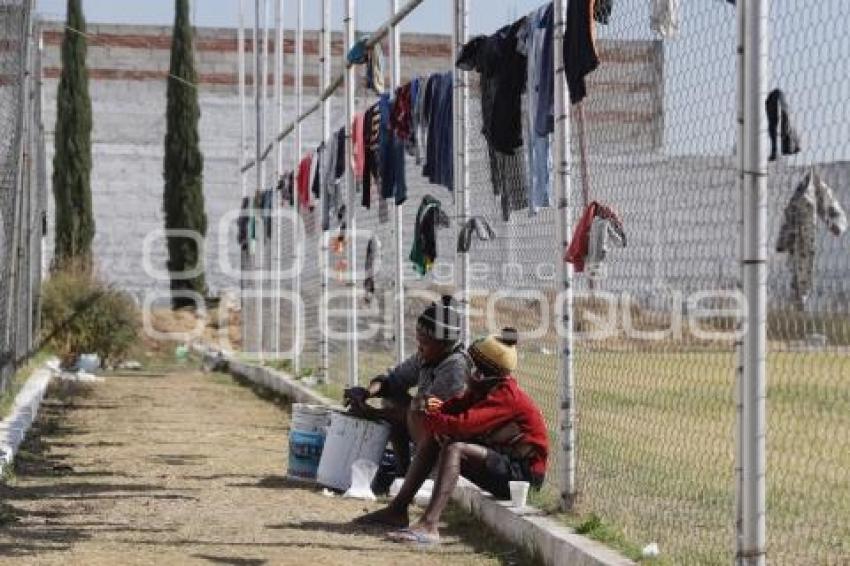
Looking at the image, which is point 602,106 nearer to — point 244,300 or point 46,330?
point 46,330

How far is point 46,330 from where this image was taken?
907 inches

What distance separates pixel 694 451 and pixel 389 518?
335cm

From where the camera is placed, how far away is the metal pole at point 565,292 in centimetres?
811

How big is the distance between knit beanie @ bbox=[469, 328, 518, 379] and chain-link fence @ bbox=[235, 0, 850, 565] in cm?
26

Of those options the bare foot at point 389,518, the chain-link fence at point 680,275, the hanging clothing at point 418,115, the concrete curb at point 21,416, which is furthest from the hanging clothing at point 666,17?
the concrete curb at point 21,416

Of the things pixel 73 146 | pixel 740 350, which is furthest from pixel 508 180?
pixel 73 146

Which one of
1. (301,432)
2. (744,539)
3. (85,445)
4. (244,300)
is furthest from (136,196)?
(744,539)

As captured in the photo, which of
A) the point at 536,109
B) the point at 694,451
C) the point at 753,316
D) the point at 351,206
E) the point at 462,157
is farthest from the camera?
the point at 351,206

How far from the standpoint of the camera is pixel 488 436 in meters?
8.52

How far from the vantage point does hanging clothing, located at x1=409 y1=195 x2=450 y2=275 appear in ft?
38.0

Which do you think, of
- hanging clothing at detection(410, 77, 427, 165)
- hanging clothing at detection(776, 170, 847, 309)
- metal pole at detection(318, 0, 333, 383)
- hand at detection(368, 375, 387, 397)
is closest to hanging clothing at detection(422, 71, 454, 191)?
hanging clothing at detection(410, 77, 427, 165)

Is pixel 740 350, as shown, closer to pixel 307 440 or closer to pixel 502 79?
pixel 502 79

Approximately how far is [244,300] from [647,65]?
19873mm

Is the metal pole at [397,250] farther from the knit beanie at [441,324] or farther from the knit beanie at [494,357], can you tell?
the knit beanie at [494,357]
